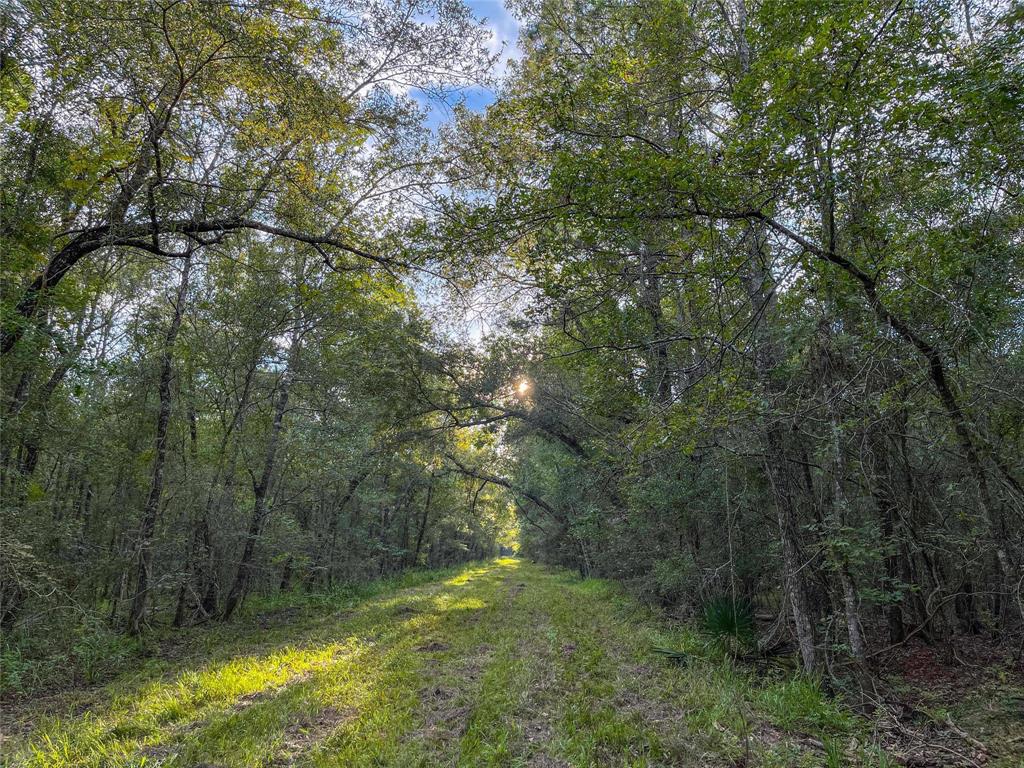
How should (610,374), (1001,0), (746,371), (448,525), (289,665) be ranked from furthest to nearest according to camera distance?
(448,525) → (610,374) → (289,665) → (746,371) → (1001,0)

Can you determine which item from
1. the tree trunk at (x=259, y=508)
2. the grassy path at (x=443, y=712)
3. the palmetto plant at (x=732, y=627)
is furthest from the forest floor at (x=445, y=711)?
the tree trunk at (x=259, y=508)

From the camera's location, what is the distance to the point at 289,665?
6.16 metres

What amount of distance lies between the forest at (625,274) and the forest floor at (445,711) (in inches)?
10.2

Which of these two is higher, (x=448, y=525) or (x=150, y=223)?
(x=150, y=223)

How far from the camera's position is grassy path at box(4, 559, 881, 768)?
3.52 metres

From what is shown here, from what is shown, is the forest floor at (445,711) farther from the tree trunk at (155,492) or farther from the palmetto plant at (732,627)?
the tree trunk at (155,492)

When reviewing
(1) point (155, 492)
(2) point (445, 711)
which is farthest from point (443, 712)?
(1) point (155, 492)

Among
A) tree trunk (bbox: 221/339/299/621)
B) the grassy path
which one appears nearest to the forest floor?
the grassy path

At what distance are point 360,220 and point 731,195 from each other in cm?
559

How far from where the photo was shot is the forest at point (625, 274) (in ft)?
11.8

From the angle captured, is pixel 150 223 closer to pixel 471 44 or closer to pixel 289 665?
pixel 471 44

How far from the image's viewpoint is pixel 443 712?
4434 millimetres

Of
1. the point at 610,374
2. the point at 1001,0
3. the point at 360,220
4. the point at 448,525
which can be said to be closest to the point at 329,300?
the point at 360,220

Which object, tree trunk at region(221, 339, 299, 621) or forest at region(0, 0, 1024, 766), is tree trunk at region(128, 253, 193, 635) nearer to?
forest at region(0, 0, 1024, 766)
